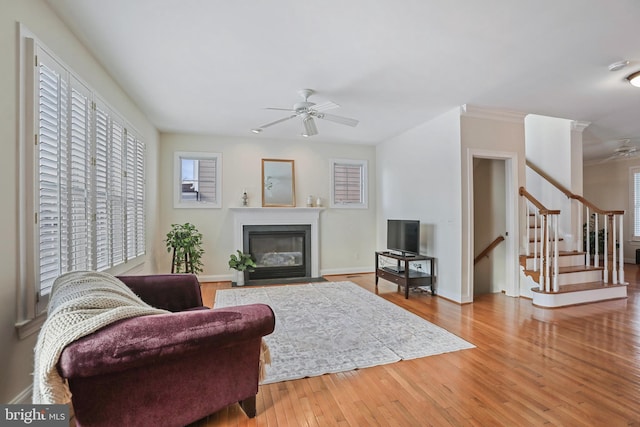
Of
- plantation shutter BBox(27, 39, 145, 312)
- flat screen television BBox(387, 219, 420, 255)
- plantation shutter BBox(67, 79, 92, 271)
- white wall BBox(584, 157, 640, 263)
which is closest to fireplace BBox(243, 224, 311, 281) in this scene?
flat screen television BBox(387, 219, 420, 255)

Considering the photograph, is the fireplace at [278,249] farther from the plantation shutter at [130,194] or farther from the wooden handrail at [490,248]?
the wooden handrail at [490,248]

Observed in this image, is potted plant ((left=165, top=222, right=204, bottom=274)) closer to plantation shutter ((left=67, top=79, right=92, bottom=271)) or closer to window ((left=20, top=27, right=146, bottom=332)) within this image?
window ((left=20, top=27, right=146, bottom=332))

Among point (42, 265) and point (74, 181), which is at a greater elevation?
point (74, 181)

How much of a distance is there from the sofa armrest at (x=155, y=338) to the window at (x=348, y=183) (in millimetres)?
4852

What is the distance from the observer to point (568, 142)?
4969 mm

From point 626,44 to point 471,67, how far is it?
1192mm

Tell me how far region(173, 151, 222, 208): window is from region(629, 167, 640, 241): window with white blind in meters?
9.72

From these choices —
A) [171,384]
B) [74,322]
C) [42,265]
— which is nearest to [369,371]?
[171,384]

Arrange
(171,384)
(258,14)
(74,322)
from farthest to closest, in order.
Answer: (258,14) < (171,384) < (74,322)

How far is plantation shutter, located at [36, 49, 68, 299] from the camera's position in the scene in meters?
1.98

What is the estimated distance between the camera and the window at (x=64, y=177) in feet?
6.19

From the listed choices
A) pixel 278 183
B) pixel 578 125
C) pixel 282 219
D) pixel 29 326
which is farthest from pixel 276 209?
pixel 578 125

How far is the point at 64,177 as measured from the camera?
2.23 metres

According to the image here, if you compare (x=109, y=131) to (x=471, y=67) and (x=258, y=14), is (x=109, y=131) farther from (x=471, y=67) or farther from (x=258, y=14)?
(x=471, y=67)
